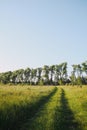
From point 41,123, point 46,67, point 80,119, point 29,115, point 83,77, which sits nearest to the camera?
point 41,123

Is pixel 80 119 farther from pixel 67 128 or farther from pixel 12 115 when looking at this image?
pixel 12 115

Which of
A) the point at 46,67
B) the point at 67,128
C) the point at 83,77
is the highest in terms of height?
the point at 46,67

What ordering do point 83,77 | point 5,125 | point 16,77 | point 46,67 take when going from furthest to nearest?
point 16,77 < point 46,67 < point 83,77 < point 5,125

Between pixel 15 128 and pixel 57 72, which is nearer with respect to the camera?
pixel 15 128

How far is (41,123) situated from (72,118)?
2.70 metres

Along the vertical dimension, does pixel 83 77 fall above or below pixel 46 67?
below

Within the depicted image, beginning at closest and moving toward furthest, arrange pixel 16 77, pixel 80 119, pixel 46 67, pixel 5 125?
pixel 5 125
pixel 80 119
pixel 46 67
pixel 16 77

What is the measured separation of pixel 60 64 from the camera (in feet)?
398

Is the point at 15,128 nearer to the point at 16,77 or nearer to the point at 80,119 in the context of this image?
the point at 80,119

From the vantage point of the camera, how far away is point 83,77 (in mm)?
→ 107062

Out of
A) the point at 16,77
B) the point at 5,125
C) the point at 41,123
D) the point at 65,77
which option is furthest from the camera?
the point at 16,77

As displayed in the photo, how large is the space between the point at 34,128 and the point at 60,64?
111604 millimetres

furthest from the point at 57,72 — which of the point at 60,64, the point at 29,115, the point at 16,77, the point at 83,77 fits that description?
the point at 29,115

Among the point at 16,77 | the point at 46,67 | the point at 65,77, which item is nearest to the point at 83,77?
the point at 65,77
